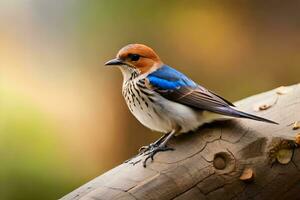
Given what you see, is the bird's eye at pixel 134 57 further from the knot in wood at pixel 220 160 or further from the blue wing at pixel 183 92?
the knot in wood at pixel 220 160

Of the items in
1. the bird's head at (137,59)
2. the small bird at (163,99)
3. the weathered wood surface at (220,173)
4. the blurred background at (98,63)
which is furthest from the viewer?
the blurred background at (98,63)

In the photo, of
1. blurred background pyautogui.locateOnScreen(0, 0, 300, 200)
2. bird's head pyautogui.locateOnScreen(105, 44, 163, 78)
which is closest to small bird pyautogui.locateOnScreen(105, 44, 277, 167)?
bird's head pyautogui.locateOnScreen(105, 44, 163, 78)

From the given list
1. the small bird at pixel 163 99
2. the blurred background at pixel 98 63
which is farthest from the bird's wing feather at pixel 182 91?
the blurred background at pixel 98 63

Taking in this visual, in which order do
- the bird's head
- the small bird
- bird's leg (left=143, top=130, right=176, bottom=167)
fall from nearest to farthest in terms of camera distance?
bird's leg (left=143, top=130, right=176, bottom=167) < the small bird < the bird's head

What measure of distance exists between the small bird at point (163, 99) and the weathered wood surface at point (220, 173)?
0.34 ft

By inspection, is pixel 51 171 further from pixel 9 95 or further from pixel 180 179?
pixel 180 179

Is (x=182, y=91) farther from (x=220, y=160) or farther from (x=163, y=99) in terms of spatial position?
(x=220, y=160)

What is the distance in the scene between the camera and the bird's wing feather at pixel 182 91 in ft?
6.98

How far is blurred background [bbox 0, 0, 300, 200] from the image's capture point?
157 inches

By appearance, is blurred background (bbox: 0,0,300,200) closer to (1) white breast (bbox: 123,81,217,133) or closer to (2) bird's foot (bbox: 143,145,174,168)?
(1) white breast (bbox: 123,81,217,133)

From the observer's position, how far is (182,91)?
2.19 meters

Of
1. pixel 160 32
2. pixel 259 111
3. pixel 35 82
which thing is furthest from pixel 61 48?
pixel 259 111

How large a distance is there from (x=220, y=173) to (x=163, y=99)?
1.40 ft

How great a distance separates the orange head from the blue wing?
0.12 ft
